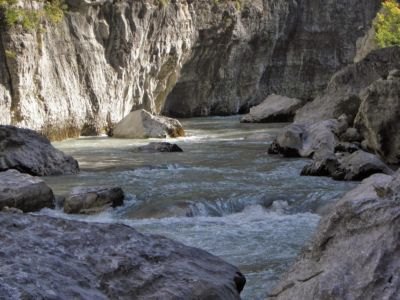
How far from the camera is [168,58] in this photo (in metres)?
31.7

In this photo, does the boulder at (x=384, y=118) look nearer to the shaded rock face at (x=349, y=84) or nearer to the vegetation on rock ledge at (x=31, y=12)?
the shaded rock face at (x=349, y=84)

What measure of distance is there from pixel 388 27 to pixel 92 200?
93.0 feet

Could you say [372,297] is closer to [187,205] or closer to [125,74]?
[187,205]

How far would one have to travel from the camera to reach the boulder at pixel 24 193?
416 inches

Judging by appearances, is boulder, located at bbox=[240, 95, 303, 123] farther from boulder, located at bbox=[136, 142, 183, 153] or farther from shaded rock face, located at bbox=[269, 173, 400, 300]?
shaded rock face, located at bbox=[269, 173, 400, 300]

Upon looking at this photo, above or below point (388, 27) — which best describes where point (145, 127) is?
below

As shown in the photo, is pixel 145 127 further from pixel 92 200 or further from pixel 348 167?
pixel 92 200

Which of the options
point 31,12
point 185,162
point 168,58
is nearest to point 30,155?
point 185,162

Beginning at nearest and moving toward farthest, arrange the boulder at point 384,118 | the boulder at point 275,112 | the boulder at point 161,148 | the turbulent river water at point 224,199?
the turbulent river water at point 224,199, the boulder at point 384,118, the boulder at point 161,148, the boulder at point 275,112

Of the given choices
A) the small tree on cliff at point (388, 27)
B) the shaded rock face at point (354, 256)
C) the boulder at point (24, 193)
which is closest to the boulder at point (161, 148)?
the boulder at point (24, 193)

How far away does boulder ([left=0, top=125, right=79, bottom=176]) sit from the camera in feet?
47.0

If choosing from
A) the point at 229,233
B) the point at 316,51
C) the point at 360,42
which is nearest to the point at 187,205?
the point at 229,233

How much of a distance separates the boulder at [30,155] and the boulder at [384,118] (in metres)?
7.07

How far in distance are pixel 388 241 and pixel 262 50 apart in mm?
40971
